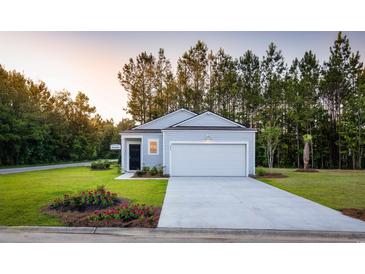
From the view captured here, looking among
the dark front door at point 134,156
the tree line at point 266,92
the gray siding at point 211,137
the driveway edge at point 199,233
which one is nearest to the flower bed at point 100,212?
the driveway edge at point 199,233

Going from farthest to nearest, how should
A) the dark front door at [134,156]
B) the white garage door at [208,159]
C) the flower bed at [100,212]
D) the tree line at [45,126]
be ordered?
1. the tree line at [45,126]
2. the dark front door at [134,156]
3. the white garage door at [208,159]
4. the flower bed at [100,212]

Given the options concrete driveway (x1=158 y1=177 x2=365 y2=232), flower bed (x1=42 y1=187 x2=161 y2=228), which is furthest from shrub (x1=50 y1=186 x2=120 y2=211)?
concrete driveway (x1=158 y1=177 x2=365 y2=232)

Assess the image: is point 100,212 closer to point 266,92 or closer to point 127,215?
point 127,215

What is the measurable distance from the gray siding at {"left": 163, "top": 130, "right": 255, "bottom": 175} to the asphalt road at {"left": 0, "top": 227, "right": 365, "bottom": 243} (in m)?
8.36

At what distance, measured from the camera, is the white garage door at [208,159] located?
12.5 meters

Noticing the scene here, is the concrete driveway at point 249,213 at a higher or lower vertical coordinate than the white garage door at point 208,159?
lower

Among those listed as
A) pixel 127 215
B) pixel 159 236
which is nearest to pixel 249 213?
pixel 159 236

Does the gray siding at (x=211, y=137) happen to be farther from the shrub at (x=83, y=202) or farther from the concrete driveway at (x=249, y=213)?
the shrub at (x=83, y=202)

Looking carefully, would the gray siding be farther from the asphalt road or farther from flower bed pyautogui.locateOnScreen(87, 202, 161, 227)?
the asphalt road

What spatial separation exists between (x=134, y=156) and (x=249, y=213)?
1095 centimetres

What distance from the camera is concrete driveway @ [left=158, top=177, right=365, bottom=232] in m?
4.64

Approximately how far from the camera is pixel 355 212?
5.57 meters

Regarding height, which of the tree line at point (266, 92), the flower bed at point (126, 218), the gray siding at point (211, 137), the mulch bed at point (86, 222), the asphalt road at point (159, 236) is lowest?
the asphalt road at point (159, 236)

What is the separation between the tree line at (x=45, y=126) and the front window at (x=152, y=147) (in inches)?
534
